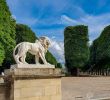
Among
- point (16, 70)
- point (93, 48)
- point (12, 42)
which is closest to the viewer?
point (16, 70)

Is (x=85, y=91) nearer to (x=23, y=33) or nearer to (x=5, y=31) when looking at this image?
(x=5, y=31)

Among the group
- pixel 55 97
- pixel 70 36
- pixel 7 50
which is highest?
pixel 70 36

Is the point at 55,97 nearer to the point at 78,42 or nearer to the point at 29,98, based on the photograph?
the point at 29,98

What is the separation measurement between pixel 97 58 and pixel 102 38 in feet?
11.6

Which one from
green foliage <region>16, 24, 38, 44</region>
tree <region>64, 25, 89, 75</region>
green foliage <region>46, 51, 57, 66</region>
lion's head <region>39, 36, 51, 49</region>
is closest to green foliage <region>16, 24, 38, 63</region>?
green foliage <region>16, 24, 38, 44</region>

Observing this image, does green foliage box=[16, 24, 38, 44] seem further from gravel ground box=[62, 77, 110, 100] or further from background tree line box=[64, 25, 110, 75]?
gravel ground box=[62, 77, 110, 100]

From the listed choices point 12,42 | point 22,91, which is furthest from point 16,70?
point 12,42

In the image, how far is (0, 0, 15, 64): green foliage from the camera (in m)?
29.9

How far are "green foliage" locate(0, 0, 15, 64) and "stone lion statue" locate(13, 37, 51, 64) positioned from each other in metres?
19.8

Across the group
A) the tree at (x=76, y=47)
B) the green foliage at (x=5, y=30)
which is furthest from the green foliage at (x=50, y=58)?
the green foliage at (x=5, y=30)

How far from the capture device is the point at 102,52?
54750mm

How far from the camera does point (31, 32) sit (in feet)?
156

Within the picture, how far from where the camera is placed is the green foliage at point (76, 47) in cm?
5094

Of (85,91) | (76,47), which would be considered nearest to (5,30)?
(85,91)
